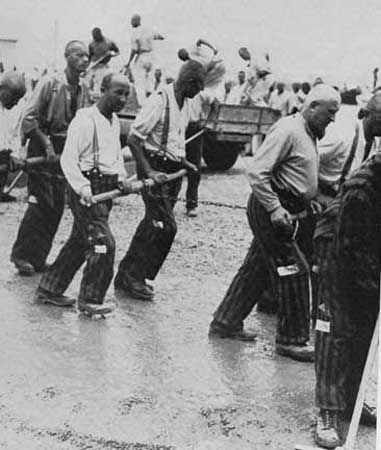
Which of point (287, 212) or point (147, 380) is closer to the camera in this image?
point (147, 380)

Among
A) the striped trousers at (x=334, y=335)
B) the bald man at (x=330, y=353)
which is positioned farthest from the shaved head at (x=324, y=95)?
the striped trousers at (x=334, y=335)

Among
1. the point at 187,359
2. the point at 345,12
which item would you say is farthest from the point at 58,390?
the point at 345,12

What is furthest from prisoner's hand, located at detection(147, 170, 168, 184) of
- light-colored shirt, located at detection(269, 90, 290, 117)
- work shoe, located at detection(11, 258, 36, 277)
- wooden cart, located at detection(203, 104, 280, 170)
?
light-colored shirt, located at detection(269, 90, 290, 117)

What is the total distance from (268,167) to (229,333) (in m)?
1.08

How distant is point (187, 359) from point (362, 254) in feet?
4.90

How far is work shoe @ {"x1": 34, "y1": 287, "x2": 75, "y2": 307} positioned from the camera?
5809 millimetres

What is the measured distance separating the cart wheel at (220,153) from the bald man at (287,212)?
7991 millimetres

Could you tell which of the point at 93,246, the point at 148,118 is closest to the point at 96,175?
the point at 93,246

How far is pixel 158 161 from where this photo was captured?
6.15 metres

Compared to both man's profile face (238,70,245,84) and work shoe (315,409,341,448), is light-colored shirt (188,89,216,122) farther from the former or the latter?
work shoe (315,409,341,448)

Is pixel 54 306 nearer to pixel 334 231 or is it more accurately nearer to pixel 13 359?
pixel 13 359

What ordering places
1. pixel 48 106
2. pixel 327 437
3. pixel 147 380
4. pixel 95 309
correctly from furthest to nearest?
pixel 48 106 → pixel 95 309 → pixel 147 380 → pixel 327 437

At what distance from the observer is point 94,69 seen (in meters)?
8.77

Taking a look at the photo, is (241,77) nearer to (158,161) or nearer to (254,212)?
(158,161)
